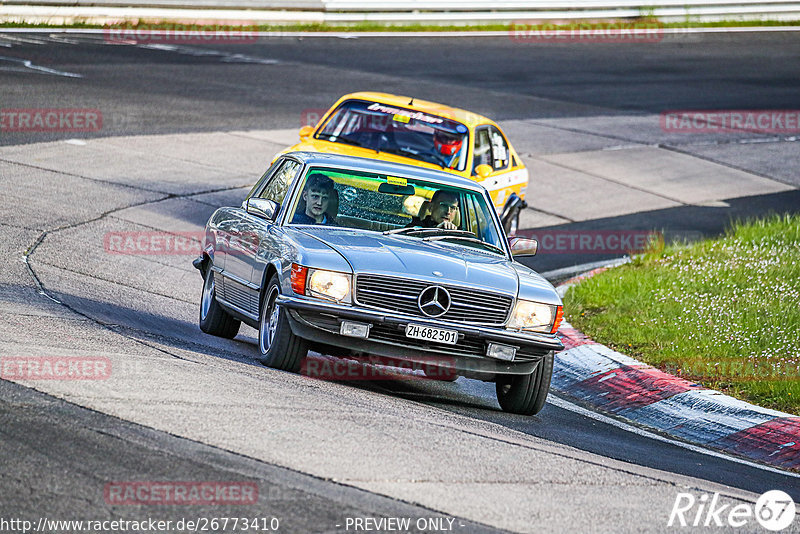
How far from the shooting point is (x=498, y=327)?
327 inches

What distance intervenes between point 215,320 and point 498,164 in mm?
5760

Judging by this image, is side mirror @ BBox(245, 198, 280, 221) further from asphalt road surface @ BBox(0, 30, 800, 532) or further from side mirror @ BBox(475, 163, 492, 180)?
side mirror @ BBox(475, 163, 492, 180)

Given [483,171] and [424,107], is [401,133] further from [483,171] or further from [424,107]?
[483,171]

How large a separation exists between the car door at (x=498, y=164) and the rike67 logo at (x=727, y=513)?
802 cm

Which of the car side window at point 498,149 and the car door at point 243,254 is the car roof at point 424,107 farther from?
the car door at point 243,254


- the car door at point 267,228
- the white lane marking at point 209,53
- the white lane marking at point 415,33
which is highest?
the white lane marking at point 415,33

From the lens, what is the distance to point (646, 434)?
29.3 ft

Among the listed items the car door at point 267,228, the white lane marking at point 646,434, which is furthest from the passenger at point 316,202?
the white lane marking at point 646,434

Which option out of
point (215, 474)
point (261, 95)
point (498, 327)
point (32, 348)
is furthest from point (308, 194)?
point (261, 95)

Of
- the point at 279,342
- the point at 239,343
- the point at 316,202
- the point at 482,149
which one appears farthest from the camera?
the point at 482,149

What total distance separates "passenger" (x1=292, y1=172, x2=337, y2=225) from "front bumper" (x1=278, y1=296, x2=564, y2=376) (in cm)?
121

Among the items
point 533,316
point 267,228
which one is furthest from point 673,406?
point 267,228

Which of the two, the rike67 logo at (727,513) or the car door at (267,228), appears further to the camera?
the car door at (267,228)

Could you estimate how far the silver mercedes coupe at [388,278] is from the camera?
8117 millimetres
